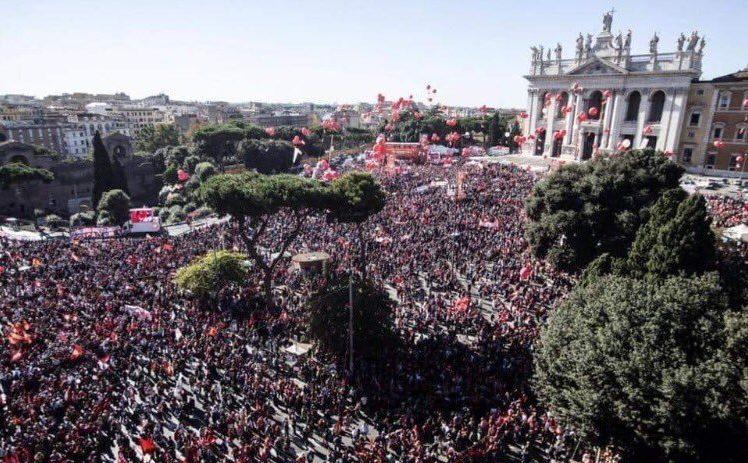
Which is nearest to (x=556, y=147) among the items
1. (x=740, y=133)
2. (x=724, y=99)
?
(x=724, y=99)

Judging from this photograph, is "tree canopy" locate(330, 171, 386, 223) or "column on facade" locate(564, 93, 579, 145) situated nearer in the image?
"tree canopy" locate(330, 171, 386, 223)

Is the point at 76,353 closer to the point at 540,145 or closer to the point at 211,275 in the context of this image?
the point at 211,275

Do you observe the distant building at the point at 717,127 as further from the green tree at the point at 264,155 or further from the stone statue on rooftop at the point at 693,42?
the green tree at the point at 264,155

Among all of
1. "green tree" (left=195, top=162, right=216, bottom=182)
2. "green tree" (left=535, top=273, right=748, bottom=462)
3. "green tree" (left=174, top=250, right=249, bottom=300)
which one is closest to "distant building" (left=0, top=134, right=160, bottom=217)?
"green tree" (left=195, top=162, right=216, bottom=182)

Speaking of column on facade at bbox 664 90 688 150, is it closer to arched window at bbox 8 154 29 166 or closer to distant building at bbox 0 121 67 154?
arched window at bbox 8 154 29 166

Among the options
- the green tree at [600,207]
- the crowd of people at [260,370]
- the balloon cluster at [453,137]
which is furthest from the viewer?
the balloon cluster at [453,137]

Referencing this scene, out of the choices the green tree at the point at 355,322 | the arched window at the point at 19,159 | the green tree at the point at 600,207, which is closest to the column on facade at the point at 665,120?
the green tree at the point at 600,207

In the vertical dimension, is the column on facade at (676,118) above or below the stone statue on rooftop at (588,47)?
below

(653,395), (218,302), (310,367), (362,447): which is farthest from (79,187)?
(653,395)
